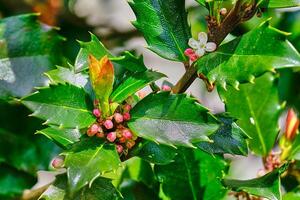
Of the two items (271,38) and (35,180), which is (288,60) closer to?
(271,38)

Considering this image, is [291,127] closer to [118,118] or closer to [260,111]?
[260,111]

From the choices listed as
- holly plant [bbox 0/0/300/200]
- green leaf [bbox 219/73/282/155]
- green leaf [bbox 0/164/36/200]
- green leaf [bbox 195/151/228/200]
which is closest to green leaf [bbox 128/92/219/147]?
holly plant [bbox 0/0/300/200]

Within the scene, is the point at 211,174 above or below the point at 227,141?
below

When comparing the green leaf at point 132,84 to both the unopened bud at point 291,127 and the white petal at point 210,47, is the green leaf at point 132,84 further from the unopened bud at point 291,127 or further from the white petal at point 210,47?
the unopened bud at point 291,127

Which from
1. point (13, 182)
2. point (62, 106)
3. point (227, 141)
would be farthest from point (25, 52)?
point (227, 141)

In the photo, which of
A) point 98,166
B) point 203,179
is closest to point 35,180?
point 203,179
